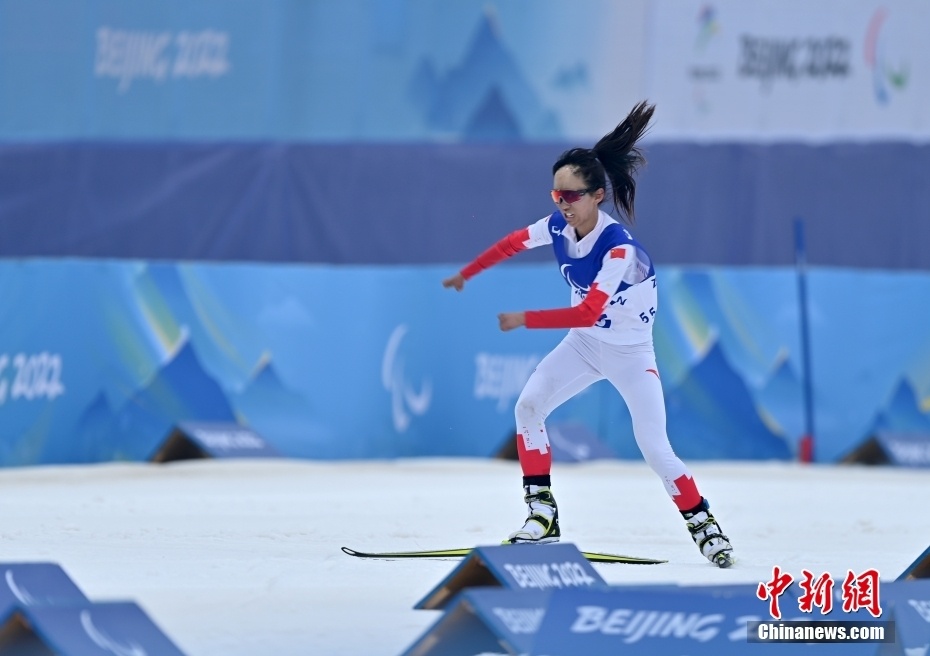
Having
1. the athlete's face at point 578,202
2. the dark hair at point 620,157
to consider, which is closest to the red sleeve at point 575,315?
the athlete's face at point 578,202

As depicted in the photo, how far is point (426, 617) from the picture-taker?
6438 millimetres

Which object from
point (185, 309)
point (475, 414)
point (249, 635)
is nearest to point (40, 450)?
point (185, 309)

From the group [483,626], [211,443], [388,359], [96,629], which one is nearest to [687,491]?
[483,626]

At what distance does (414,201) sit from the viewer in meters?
15.5

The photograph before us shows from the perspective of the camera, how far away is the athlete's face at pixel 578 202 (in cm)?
817

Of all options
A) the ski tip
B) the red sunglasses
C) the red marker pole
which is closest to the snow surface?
the ski tip

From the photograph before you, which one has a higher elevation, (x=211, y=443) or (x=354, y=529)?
(x=211, y=443)

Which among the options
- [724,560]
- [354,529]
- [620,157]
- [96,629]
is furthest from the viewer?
[354,529]

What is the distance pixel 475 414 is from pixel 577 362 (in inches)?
255

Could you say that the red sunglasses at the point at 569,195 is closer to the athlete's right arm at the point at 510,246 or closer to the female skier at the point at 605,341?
the female skier at the point at 605,341

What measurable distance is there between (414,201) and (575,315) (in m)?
7.87

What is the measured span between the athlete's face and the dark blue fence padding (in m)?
7.01

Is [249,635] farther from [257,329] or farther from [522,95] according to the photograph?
[522,95]

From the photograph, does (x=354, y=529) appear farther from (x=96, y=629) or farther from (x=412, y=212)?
(x=412, y=212)
